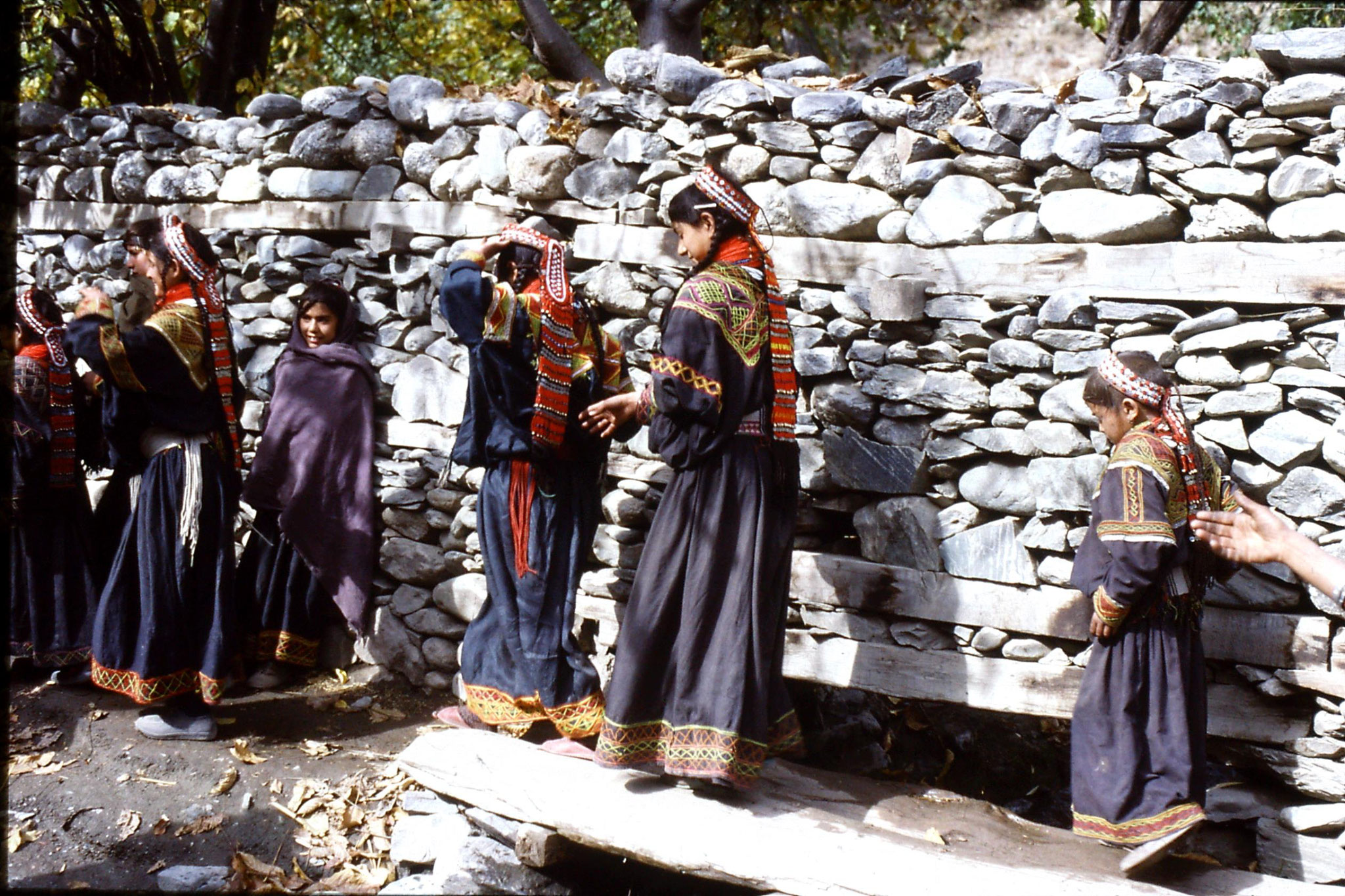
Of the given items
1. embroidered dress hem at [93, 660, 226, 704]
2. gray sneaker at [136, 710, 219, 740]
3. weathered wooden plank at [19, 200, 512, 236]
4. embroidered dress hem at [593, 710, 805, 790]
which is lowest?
gray sneaker at [136, 710, 219, 740]

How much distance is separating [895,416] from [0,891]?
10.8 ft

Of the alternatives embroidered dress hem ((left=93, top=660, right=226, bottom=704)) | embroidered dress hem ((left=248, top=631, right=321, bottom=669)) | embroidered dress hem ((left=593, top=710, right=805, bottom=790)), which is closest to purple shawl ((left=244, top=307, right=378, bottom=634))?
embroidered dress hem ((left=248, top=631, right=321, bottom=669))

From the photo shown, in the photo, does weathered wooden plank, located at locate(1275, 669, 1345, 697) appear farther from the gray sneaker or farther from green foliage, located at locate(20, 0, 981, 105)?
green foliage, located at locate(20, 0, 981, 105)

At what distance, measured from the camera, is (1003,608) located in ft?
13.2

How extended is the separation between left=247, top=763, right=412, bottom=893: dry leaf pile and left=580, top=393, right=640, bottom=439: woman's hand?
5.07ft

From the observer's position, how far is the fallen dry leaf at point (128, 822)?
3852mm

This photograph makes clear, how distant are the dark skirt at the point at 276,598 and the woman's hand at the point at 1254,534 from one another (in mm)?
3912

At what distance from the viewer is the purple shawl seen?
16.6 ft

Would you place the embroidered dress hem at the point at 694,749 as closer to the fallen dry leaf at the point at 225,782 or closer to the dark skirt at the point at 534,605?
the dark skirt at the point at 534,605

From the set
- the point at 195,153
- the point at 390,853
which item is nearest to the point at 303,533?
the point at 390,853

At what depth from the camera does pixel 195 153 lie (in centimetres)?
611

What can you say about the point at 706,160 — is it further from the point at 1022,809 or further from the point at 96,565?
the point at 96,565

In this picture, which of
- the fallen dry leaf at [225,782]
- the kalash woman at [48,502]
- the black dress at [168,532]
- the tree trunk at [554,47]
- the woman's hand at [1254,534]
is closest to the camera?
the woman's hand at [1254,534]

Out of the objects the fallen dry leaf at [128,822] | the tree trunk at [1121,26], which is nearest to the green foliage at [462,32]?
the tree trunk at [1121,26]
